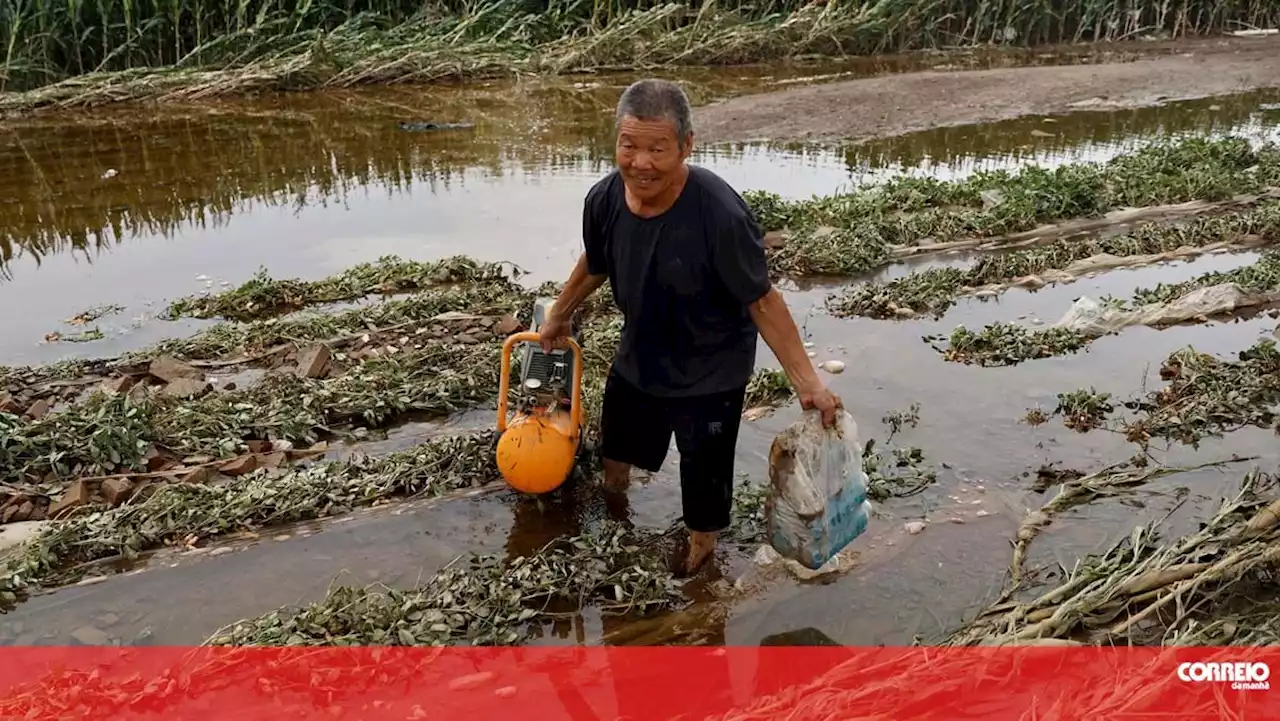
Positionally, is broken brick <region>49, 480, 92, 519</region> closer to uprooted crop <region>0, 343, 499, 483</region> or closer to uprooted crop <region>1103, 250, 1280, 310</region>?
uprooted crop <region>0, 343, 499, 483</region>

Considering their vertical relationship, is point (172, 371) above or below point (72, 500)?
above

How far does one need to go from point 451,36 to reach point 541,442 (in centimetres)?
1250

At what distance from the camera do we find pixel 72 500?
→ 3934mm

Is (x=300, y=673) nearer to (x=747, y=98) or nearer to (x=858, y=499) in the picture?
(x=858, y=499)

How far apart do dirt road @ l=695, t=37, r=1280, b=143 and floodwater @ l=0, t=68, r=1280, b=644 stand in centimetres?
66

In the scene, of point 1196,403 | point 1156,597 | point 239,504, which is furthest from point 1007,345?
point 239,504

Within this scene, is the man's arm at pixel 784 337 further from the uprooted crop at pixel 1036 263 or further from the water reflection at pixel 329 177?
the water reflection at pixel 329 177

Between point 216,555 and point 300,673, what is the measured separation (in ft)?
3.04

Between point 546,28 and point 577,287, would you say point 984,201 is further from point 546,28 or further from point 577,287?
point 546,28

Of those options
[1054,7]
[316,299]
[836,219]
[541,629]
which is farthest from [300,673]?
[1054,7]

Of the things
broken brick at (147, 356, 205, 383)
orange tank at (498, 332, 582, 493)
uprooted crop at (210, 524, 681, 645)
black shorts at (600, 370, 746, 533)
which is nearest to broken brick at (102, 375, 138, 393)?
broken brick at (147, 356, 205, 383)

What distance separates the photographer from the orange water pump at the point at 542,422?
378cm

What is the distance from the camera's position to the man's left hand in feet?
10.7

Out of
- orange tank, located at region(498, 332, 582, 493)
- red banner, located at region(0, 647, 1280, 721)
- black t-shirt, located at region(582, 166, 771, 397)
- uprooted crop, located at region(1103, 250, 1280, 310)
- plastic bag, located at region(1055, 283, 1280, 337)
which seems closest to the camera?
red banner, located at region(0, 647, 1280, 721)
